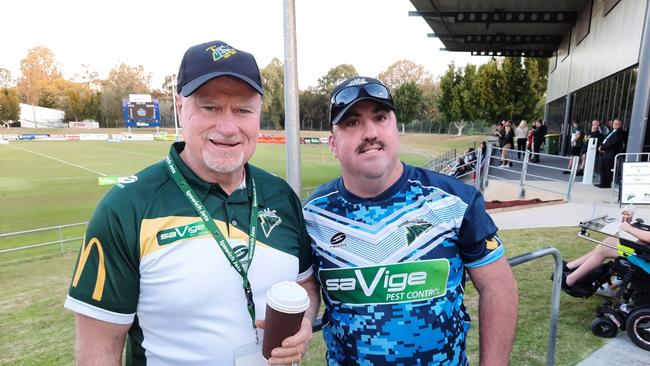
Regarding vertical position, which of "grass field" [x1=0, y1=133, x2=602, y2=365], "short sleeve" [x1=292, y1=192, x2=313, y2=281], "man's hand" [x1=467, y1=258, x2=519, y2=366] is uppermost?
"short sleeve" [x1=292, y1=192, x2=313, y2=281]

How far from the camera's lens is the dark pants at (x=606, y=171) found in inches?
424

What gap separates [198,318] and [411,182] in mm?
1136

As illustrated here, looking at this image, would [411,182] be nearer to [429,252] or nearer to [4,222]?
[429,252]

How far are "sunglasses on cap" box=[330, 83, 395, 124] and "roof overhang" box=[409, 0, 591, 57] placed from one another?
735 inches

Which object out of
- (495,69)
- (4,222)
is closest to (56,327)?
(4,222)

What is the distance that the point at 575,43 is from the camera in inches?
859

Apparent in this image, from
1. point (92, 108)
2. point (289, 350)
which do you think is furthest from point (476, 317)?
point (92, 108)

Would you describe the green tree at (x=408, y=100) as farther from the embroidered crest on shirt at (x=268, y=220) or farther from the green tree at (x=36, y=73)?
the green tree at (x=36, y=73)

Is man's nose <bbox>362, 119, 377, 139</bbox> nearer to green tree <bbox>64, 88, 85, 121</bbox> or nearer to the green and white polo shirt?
the green and white polo shirt

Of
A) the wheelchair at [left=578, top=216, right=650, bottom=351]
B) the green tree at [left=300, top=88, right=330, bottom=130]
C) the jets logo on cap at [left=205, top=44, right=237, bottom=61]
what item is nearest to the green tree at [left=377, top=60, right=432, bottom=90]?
the green tree at [left=300, top=88, right=330, bottom=130]

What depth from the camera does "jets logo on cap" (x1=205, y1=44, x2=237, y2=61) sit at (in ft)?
5.42

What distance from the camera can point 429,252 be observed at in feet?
6.00

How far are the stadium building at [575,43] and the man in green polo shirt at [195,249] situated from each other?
9.94m

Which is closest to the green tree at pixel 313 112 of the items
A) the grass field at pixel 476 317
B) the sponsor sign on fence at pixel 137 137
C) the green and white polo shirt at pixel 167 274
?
Answer: the sponsor sign on fence at pixel 137 137
